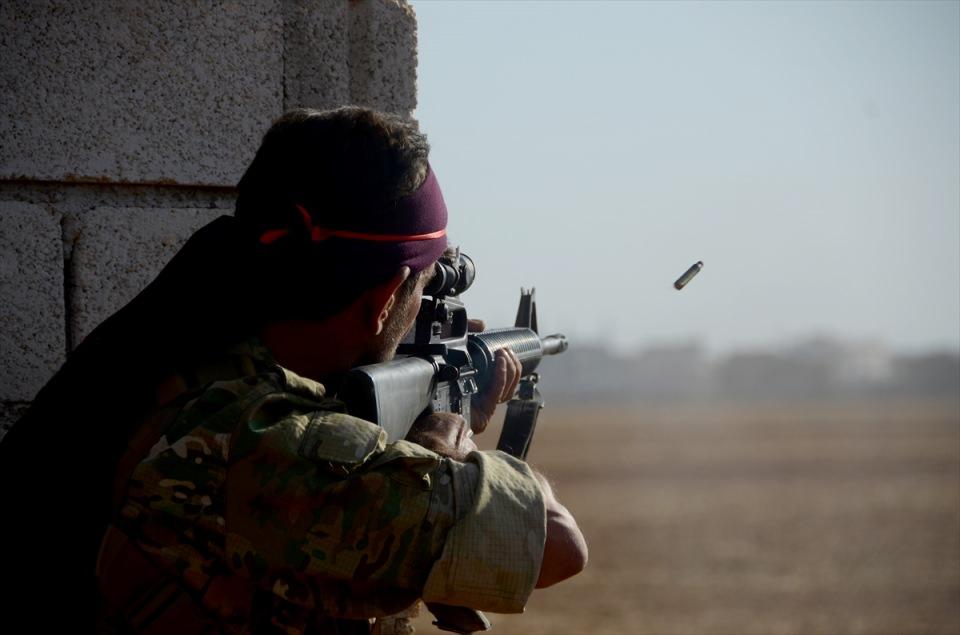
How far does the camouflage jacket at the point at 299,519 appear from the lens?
207 cm

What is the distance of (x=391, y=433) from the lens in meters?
2.53

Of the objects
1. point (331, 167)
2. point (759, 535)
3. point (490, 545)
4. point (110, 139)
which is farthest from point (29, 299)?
point (759, 535)

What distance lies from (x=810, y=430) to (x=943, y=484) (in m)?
21.6

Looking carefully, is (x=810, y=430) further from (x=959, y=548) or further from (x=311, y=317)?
(x=311, y=317)

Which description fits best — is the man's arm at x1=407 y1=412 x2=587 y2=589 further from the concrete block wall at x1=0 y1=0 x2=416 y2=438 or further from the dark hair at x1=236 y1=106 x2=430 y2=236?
the concrete block wall at x1=0 y1=0 x2=416 y2=438

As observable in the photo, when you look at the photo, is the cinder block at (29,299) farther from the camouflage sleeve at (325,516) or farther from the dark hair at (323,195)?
the camouflage sleeve at (325,516)

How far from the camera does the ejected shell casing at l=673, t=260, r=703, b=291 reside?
3759mm

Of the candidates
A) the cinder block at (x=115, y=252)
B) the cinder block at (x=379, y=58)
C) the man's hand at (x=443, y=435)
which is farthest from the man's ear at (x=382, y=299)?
the cinder block at (x=379, y=58)

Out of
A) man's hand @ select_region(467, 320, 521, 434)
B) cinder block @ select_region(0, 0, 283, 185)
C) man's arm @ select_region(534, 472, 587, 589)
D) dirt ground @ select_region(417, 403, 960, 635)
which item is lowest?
dirt ground @ select_region(417, 403, 960, 635)

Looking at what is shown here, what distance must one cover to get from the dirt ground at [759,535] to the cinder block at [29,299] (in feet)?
5.40

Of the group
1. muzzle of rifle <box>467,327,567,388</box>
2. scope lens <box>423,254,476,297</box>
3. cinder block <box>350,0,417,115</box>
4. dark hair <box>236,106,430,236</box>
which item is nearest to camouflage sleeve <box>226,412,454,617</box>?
dark hair <box>236,106,430,236</box>

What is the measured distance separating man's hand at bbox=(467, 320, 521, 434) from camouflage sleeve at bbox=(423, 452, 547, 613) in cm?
127

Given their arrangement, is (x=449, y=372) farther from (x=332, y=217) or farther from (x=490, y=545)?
(x=490, y=545)

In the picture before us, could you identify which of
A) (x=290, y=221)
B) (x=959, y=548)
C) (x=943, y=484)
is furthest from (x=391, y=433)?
(x=943, y=484)
